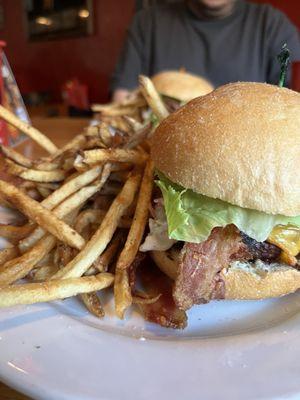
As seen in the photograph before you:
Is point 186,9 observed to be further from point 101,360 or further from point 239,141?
point 101,360

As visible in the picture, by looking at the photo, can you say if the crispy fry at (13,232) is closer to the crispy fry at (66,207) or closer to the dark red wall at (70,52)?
the crispy fry at (66,207)

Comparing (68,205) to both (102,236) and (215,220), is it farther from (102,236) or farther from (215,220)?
(215,220)

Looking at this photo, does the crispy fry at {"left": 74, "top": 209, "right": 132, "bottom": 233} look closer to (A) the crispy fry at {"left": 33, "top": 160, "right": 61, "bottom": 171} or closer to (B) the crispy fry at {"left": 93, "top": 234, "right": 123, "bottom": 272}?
(B) the crispy fry at {"left": 93, "top": 234, "right": 123, "bottom": 272}

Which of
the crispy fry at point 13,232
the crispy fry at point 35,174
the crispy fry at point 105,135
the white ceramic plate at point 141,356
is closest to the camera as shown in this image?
Answer: the white ceramic plate at point 141,356

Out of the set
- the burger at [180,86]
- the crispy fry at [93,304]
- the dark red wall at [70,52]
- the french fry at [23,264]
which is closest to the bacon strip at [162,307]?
the crispy fry at [93,304]

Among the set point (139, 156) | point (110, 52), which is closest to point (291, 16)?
point (110, 52)

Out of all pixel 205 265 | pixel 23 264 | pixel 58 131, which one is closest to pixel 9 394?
pixel 23 264
